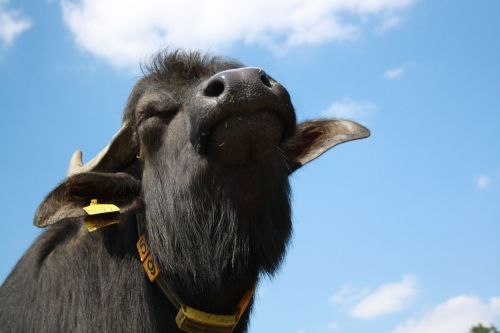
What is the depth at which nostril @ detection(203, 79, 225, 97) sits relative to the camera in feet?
11.9

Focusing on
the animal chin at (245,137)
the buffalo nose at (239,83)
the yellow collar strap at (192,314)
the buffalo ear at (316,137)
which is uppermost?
the buffalo ear at (316,137)

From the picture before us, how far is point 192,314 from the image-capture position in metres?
3.90

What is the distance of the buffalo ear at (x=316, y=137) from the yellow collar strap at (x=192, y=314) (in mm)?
1393

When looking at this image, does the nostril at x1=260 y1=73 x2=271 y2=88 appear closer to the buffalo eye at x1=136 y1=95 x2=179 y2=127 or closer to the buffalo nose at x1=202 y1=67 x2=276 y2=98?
the buffalo nose at x1=202 y1=67 x2=276 y2=98

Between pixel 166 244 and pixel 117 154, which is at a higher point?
pixel 117 154

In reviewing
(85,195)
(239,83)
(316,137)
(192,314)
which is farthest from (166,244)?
(316,137)

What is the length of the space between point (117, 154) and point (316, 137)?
1.82 m

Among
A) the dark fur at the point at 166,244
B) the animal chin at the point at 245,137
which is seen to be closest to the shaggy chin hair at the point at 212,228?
the dark fur at the point at 166,244

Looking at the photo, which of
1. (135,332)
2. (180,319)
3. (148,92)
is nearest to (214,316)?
(180,319)

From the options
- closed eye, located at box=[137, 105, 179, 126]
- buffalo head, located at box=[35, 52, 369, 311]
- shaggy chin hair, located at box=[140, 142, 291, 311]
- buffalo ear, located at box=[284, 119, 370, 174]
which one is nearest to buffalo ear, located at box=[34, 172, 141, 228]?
buffalo head, located at box=[35, 52, 369, 311]

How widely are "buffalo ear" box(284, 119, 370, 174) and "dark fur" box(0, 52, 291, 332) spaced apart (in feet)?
2.37

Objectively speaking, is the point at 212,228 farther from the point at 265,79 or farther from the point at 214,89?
the point at 265,79

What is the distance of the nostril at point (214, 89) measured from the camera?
3641mm

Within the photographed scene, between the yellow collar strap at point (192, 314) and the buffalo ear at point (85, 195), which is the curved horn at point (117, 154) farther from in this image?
the yellow collar strap at point (192, 314)
